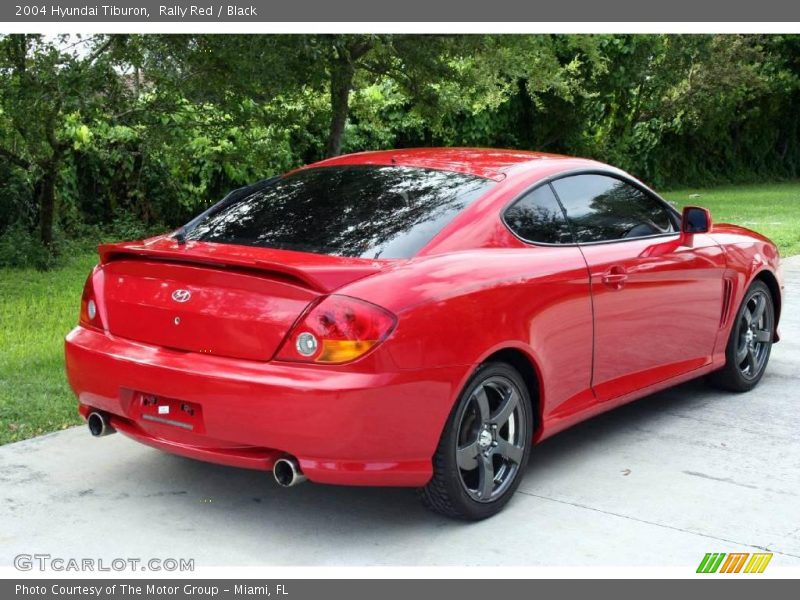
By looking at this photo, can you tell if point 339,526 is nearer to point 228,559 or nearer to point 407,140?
point 228,559

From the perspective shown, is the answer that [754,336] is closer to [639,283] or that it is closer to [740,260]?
[740,260]

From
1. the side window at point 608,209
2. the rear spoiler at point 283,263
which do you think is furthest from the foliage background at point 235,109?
the rear spoiler at point 283,263

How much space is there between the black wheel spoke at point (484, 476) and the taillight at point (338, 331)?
0.83 meters

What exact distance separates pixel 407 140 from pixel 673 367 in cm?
1320

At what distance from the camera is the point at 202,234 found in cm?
511

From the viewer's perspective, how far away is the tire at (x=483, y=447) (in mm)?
4422

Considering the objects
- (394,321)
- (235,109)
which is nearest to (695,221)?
(394,321)

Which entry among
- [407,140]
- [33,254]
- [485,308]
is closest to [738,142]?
[407,140]

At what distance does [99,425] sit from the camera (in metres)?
4.76

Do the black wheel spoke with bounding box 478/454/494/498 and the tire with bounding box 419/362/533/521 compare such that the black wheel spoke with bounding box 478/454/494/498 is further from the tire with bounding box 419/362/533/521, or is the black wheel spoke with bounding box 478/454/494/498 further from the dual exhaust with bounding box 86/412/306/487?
the dual exhaust with bounding box 86/412/306/487

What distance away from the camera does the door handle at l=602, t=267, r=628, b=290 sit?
5.30 metres

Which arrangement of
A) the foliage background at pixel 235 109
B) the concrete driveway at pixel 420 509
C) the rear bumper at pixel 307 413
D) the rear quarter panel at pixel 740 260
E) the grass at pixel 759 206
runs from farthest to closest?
the grass at pixel 759 206 → the foliage background at pixel 235 109 → the rear quarter panel at pixel 740 260 → the concrete driveway at pixel 420 509 → the rear bumper at pixel 307 413

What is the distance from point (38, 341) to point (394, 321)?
4.47 meters

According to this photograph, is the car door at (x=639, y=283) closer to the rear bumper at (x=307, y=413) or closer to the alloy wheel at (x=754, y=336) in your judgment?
the alloy wheel at (x=754, y=336)
